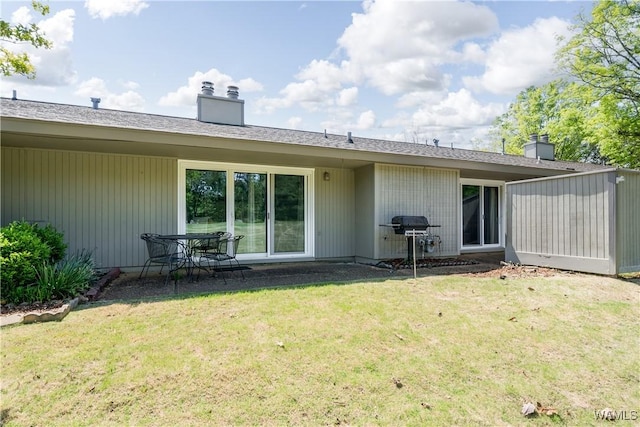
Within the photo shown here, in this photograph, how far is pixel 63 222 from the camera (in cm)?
631

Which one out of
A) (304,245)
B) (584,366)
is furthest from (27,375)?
(304,245)

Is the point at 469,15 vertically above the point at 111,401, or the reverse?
the point at 469,15

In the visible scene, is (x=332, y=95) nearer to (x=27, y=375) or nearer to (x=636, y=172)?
(x=636, y=172)

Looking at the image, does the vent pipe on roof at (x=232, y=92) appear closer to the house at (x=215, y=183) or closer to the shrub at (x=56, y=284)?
the house at (x=215, y=183)

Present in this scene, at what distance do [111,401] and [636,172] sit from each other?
8103mm

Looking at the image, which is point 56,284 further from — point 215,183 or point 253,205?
point 253,205

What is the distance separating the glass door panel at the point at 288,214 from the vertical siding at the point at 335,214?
39 cm

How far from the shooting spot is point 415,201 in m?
8.37

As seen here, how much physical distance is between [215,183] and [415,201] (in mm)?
4704

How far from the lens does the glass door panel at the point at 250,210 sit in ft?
25.2

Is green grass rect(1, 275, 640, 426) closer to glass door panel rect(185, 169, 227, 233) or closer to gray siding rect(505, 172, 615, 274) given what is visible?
gray siding rect(505, 172, 615, 274)

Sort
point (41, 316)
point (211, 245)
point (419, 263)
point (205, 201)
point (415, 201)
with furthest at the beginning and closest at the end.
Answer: point (415, 201) < point (419, 263) < point (205, 201) < point (211, 245) < point (41, 316)

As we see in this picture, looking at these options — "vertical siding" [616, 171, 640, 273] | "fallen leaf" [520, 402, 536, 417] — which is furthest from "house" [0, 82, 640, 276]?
"fallen leaf" [520, 402, 536, 417]

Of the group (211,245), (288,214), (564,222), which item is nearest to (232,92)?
(288,214)
